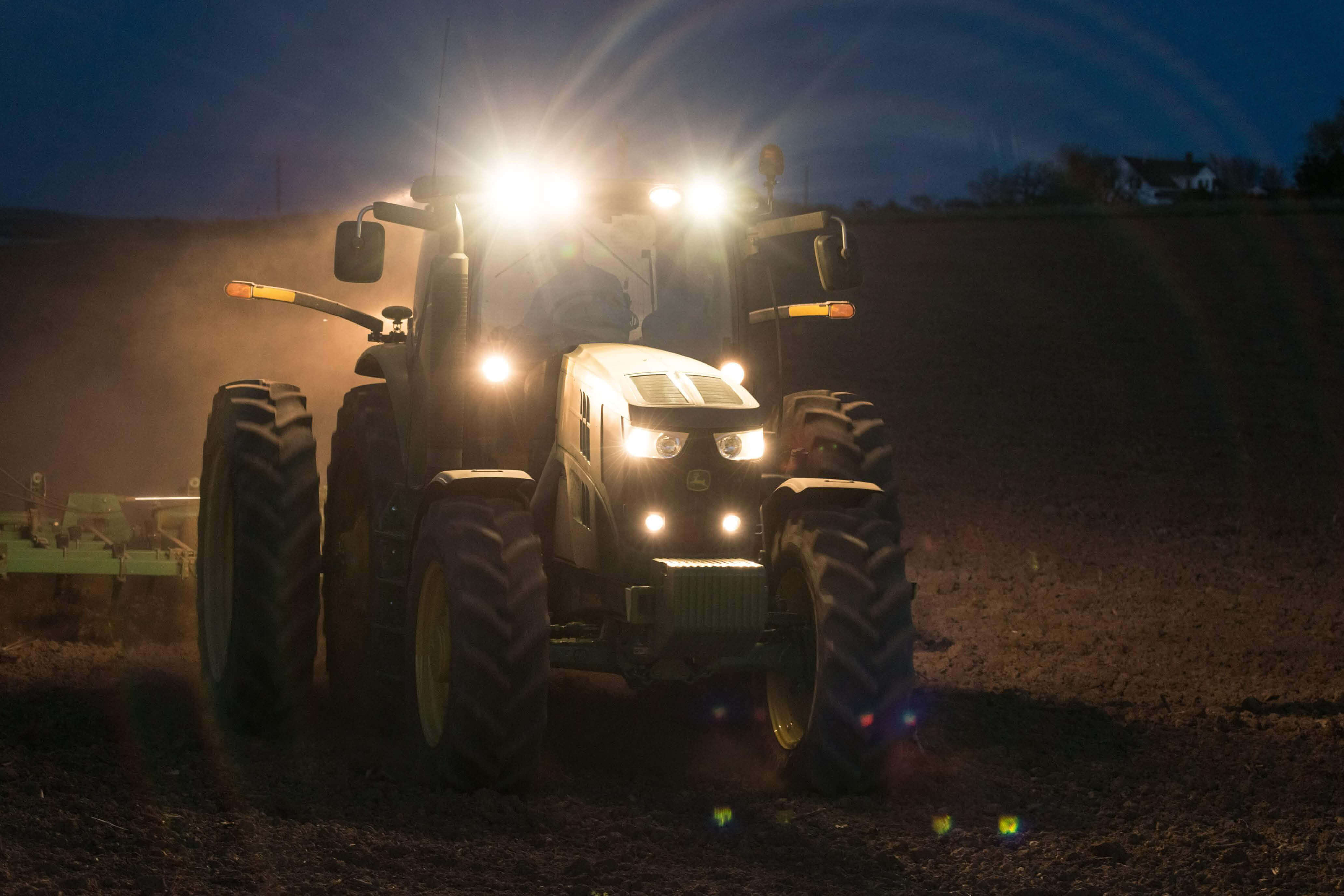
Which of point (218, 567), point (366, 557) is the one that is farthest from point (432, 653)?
point (218, 567)

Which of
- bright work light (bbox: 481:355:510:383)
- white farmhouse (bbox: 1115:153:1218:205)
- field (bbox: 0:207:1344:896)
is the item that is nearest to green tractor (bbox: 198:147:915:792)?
bright work light (bbox: 481:355:510:383)

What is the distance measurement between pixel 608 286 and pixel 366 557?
206 centimetres

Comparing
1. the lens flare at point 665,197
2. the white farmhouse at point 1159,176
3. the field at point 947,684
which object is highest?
the white farmhouse at point 1159,176

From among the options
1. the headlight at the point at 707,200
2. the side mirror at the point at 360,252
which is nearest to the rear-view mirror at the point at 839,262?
the headlight at the point at 707,200

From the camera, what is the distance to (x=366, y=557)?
7.68m

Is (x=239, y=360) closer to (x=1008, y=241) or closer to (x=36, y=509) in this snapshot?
(x=36, y=509)

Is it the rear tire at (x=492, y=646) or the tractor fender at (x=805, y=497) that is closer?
the rear tire at (x=492, y=646)

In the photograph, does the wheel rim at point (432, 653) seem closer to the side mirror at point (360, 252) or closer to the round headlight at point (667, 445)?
the round headlight at point (667, 445)

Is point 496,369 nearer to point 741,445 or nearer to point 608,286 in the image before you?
point 608,286

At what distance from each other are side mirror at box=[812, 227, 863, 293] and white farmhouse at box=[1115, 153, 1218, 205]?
280 ft

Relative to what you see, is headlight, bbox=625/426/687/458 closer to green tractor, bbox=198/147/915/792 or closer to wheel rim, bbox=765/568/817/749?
green tractor, bbox=198/147/915/792

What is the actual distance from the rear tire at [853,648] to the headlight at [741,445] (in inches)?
12.9

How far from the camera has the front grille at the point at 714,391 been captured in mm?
5941

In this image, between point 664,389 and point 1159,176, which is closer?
point 664,389
